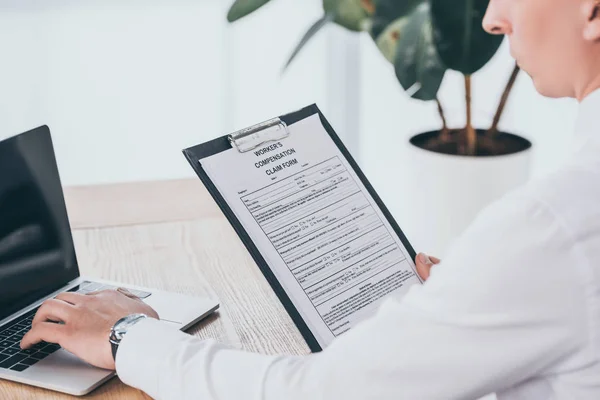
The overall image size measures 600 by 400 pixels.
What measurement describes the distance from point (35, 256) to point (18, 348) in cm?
18

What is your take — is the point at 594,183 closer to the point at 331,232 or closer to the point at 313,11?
the point at 331,232

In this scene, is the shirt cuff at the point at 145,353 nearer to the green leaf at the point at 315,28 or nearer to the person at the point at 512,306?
the person at the point at 512,306

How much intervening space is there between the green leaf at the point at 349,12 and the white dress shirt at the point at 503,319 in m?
1.71

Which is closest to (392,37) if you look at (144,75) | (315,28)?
(315,28)

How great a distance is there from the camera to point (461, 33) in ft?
7.29

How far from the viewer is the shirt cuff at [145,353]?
39.4 inches

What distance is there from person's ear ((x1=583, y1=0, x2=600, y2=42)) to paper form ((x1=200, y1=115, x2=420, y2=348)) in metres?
0.46

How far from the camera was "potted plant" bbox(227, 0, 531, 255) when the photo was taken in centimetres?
222

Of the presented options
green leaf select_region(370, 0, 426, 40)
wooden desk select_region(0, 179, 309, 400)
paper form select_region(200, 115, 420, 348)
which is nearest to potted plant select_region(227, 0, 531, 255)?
green leaf select_region(370, 0, 426, 40)

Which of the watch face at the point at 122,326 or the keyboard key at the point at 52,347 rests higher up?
the keyboard key at the point at 52,347

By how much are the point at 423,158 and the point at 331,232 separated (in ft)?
4.78

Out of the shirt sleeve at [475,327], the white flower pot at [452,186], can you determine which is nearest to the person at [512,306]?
the shirt sleeve at [475,327]

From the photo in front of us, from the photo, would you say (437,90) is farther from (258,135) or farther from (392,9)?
(258,135)

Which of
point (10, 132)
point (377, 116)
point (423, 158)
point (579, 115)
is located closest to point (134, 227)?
point (579, 115)
